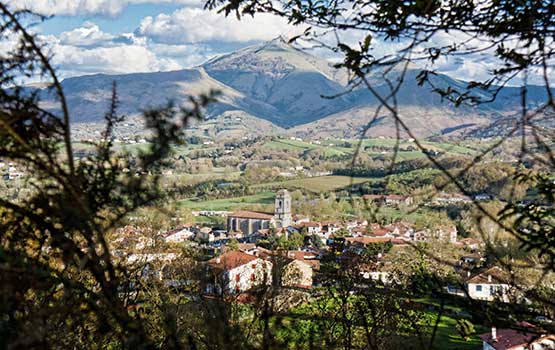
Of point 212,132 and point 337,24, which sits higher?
point 337,24

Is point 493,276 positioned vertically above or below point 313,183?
above

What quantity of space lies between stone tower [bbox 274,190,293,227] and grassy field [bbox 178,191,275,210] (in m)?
5.76

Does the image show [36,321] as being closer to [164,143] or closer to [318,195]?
[164,143]

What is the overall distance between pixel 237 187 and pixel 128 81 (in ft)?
413

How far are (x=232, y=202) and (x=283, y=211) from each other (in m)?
11.0

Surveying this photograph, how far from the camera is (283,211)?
61.6 m

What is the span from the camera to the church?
60406 millimetres

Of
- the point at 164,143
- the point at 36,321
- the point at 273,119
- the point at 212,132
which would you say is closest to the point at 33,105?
the point at 164,143

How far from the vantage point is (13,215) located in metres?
1.82

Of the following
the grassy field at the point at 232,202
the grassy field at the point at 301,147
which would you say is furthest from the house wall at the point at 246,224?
the grassy field at the point at 301,147

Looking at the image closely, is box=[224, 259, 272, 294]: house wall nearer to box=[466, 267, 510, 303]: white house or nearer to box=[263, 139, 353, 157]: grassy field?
box=[466, 267, 510, 303]: white house

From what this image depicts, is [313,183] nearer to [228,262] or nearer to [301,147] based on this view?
[301,147]

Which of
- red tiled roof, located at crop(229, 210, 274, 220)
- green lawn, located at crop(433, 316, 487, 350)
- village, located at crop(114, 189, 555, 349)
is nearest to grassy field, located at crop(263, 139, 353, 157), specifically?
red tiled roof, located at crop(229, 210, 274, 220)

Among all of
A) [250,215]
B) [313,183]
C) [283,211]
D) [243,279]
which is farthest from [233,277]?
[313,183]
